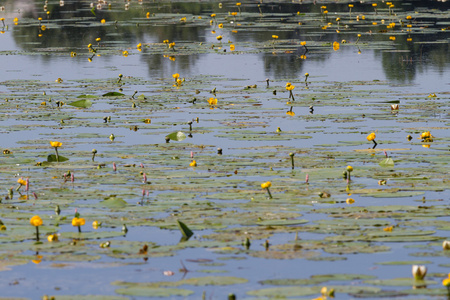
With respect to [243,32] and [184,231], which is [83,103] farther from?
[243,32]

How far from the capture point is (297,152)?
27.6ft

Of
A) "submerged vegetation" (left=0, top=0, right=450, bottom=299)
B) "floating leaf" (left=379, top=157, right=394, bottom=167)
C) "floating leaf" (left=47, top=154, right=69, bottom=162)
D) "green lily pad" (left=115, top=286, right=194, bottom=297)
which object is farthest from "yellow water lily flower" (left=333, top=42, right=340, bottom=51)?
"green lily pad" (left=115, top=286, right=194, bottom=297)

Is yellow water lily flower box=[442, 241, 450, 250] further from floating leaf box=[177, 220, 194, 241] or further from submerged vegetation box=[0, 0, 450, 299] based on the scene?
floating leaf box=[177, 220, 194, 241]

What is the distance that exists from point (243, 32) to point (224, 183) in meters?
17.0

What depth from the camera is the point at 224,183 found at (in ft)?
23.2

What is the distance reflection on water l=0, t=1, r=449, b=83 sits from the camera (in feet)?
56.7

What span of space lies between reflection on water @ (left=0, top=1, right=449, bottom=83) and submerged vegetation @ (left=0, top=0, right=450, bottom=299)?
1.57 ft

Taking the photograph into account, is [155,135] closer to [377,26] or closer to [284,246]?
[284,246]

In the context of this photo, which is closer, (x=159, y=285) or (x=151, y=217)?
(x=159, y=285)

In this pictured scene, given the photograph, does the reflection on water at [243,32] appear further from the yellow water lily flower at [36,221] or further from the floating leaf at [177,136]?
the yellow water lily flower at [36,221]

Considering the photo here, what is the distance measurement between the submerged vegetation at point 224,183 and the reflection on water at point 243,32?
480 mm

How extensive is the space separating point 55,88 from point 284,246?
30.0ft

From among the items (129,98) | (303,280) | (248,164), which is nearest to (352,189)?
(248,164)

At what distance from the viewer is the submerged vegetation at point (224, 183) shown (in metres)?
5.05
